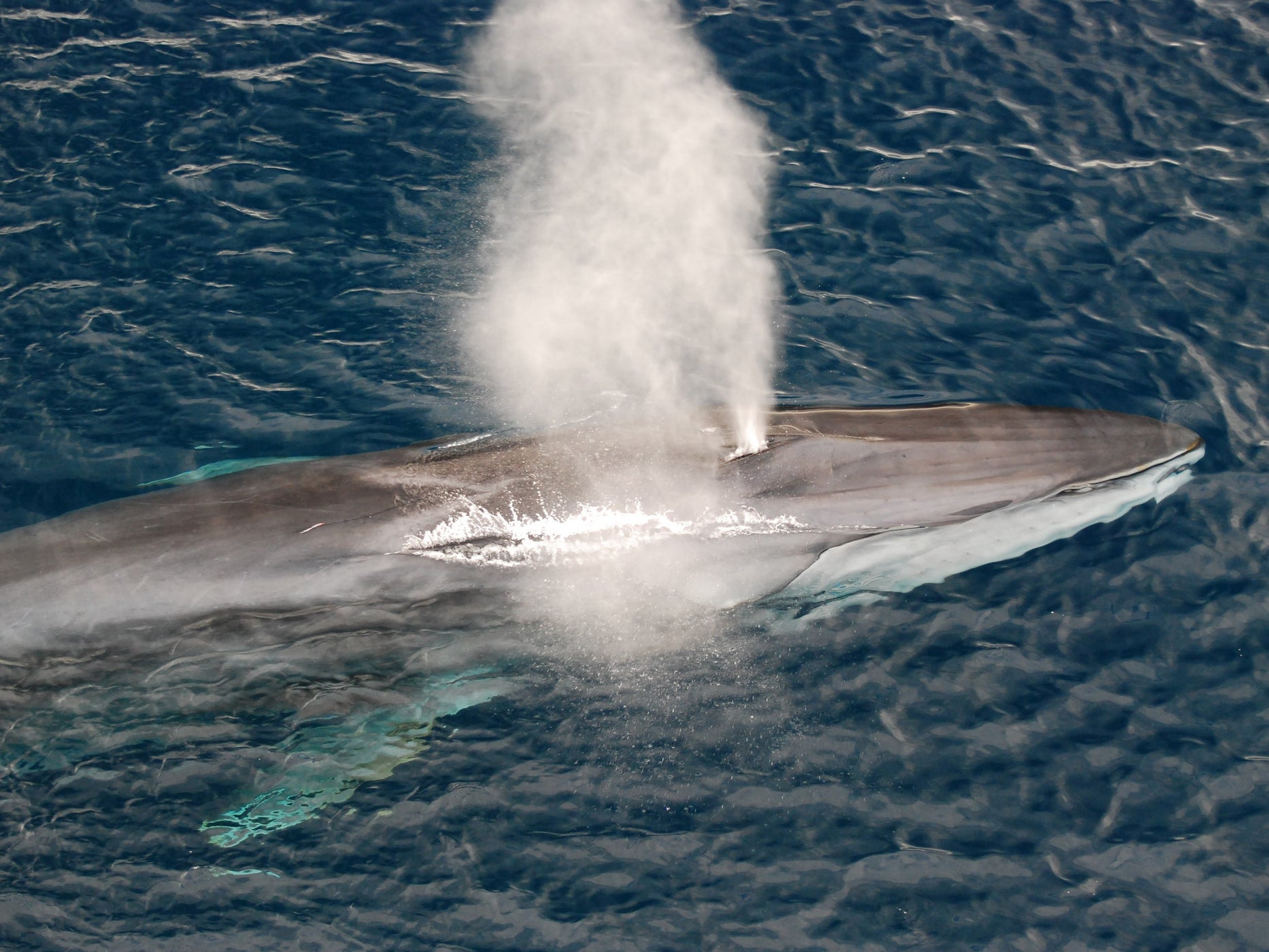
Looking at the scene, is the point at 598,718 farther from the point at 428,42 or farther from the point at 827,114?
the point at 428,42

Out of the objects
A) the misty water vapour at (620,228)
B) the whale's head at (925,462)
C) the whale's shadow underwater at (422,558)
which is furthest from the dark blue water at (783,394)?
the whale's head at (925,462)

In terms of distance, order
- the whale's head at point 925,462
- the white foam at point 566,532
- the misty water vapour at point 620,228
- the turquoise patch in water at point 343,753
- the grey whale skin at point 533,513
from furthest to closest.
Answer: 1. the misty water vapour at point 620,228
2. the whale's head at point 925,462
3. the white foam at point 566,532
4. the turquoise patch in water at point 343,753
5. the grey whale skin at point 533,513

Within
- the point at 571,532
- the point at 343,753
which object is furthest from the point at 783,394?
the point at 343,753

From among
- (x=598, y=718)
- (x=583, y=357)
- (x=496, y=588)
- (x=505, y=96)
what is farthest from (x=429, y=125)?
(x=598, y=718)

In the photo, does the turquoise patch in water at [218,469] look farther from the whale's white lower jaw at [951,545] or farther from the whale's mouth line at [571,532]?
the whale's white lower jaw at [951,545]

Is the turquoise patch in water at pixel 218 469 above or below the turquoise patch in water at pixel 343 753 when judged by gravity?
above

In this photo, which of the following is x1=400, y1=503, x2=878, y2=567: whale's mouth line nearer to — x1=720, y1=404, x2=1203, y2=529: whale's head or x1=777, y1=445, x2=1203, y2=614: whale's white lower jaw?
x1=720, y1=404, x2=1203, y2=529: whale's head

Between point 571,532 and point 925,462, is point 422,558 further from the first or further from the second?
point 925,462
